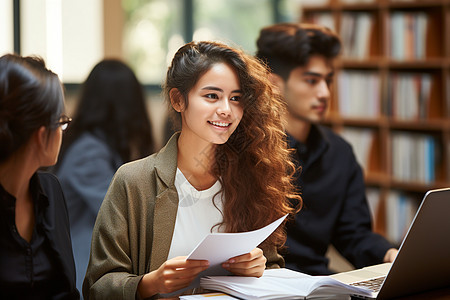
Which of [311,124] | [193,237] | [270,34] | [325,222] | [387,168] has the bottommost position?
[387,168]

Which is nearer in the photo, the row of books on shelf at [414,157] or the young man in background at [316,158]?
the young man in background at [316,158]

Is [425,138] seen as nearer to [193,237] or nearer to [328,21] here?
[328,21]

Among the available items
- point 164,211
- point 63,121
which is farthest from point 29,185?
point 164,211

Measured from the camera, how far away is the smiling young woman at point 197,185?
1.30m

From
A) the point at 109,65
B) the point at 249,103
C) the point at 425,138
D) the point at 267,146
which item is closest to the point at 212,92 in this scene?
the point at 249,103

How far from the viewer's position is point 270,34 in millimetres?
2084

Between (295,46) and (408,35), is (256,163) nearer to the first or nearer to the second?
(295,46)

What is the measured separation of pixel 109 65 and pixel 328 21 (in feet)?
6.40

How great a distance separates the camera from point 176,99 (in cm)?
137

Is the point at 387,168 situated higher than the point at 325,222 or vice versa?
the point at 325,222

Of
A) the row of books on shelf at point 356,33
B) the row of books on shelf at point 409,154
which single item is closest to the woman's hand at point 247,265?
the row of books on shelf at point 409,154

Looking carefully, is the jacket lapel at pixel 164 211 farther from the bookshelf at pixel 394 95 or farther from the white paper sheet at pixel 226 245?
the bookshelf at pixel 394 95

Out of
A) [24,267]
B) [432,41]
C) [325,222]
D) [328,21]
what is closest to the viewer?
[24,267]

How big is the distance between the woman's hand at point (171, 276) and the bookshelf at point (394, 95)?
276cm
